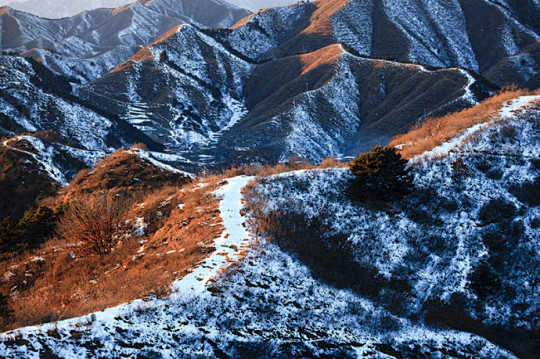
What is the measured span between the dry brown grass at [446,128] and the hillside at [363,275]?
100 centimetres

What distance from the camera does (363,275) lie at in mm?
14656

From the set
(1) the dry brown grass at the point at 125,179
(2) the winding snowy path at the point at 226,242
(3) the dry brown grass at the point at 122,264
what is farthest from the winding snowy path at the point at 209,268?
(1) the dry brown grass at the point at 125,179

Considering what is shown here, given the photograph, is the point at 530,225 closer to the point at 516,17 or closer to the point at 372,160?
the point at 372,160

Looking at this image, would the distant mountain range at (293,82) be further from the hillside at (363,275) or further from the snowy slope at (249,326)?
the snowy slope at (249,326)

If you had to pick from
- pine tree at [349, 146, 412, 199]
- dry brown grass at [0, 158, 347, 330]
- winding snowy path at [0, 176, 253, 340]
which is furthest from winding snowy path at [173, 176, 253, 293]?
pine tree at [349, 146, 412, 199]

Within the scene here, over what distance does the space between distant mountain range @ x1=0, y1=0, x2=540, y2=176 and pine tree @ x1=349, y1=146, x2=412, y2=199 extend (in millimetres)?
54339

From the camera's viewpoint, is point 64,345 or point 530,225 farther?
point 530,225

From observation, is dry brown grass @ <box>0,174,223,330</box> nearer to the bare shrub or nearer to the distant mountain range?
the bare shrub

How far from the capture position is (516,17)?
140375 mm

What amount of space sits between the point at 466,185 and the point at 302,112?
72.1 meters

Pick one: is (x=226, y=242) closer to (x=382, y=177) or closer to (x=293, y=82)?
(x=382, y=177)

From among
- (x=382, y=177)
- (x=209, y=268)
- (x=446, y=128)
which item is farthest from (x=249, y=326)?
(x=446, y=128)

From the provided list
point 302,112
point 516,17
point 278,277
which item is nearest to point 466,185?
point 278,277

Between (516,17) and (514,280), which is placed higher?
(516,17)
